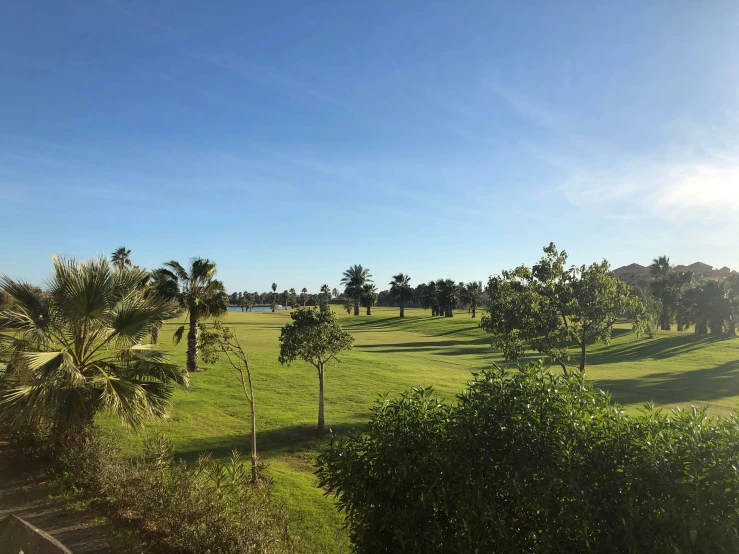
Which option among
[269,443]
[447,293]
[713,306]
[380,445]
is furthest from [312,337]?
[447,293]

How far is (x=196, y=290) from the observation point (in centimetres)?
2794

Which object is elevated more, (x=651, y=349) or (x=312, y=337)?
(x=312, y=337)

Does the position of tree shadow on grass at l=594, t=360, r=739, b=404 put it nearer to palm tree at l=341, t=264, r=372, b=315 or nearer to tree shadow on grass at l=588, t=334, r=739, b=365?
tree shadow on grass at l=588, t=334, r=739, b=365

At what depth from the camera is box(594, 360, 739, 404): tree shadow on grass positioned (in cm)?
2585

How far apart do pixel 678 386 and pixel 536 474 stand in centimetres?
3205

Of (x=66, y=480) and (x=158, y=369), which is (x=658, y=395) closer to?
(x=158, y=369)

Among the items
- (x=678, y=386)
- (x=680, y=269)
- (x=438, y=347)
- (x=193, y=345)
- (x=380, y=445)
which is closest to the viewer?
Result: (x=380, y=445)

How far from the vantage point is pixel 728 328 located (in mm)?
53000

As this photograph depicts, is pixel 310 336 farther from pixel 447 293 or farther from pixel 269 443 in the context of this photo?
pixel 447 293

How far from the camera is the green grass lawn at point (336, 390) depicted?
14539 mm

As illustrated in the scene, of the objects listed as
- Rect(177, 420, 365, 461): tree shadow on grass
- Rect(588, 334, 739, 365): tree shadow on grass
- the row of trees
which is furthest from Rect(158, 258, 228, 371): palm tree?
the row of trees

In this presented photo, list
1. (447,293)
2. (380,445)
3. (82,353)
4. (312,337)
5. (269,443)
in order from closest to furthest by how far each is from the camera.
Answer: (380,445)
(82,353)
(269,443)
(312,337)
(447,293)

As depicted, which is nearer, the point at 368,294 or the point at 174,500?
the point at 174,500

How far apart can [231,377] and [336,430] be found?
12.1 metres
